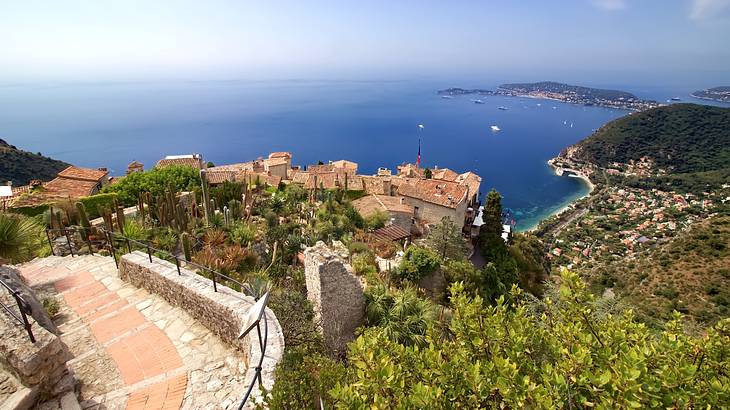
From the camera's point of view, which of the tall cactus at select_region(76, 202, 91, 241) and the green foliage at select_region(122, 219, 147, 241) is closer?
the green foliage at select_region(122, 219, 147, 241)

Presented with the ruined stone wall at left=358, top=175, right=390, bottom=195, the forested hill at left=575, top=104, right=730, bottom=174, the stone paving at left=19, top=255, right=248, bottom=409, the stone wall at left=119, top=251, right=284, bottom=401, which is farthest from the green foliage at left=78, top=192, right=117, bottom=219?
the forested hill at left=575, top=104, right=730, bottom=174

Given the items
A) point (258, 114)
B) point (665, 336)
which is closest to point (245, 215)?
point (665, 336)

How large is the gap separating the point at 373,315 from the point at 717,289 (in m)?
31.3

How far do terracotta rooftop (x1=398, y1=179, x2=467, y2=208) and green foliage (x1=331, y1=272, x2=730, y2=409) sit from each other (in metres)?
21.6

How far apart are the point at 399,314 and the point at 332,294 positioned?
2.08m

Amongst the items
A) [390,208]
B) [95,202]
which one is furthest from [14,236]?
[390,208]

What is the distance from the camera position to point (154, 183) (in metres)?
21.1

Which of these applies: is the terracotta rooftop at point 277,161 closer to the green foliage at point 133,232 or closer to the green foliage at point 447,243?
the green foliage at point 447,243

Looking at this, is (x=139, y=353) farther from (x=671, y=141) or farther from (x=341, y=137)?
(x=671, y=141)

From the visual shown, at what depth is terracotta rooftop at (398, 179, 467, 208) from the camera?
26419 mm

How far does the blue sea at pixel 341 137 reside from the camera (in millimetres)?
82875

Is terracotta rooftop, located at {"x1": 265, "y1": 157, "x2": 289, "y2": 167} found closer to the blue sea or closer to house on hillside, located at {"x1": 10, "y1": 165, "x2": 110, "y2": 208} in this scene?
house on hillside, located at {"x1": 10, "y1": 165, "x2": 110, "y2": 208}

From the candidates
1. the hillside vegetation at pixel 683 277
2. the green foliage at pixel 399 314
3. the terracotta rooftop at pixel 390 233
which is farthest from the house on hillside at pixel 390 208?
the hillside vegetation at pixel 683 277

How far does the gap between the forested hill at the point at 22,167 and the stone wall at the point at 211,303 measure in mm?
41025
